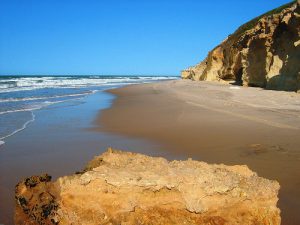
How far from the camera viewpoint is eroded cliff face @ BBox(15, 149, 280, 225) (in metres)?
2.73

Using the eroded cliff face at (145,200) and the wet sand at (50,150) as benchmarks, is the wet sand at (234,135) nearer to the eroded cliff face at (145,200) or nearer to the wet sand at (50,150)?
the wet sand at (50,150)

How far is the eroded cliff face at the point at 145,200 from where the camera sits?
2729 millimetres

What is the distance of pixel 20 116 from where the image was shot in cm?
1133

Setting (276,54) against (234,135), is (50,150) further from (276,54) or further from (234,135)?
(276,54)

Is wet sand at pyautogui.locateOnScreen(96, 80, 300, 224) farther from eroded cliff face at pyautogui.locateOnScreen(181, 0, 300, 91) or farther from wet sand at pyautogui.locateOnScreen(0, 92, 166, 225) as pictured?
eroded cliff face at pyautogui.locateOnScreen(181, 0, 300, 91)

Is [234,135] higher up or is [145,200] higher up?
[145,200]

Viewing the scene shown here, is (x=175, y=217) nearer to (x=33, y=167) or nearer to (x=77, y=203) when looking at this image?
(x=77, y=203)

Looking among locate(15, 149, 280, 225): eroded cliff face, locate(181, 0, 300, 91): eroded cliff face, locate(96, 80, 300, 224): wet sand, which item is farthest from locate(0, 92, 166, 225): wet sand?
locate(181, 0, 300, 91): eroded cliff face

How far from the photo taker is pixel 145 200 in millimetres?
2754

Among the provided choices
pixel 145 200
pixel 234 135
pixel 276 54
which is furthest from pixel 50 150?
pixel 276 54

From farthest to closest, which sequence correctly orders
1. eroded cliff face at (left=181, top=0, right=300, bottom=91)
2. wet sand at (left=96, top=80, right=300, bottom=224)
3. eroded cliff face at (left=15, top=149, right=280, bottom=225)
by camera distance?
eroded cliff face at (left=181, top=0, right=300, bottom=91) → wet sand at (left=96, top=80, right=300, bottom=224) → eroded cliff face at (left=15, top=149, right=280, bottom=225)

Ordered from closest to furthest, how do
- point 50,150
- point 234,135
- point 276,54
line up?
point 50,150, point 234,135, point 276,54

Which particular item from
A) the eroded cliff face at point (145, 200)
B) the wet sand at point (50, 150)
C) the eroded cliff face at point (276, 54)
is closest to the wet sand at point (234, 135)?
the wet sand at point (50, 150)

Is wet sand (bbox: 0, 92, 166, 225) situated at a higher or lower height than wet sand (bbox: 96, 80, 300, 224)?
lower
